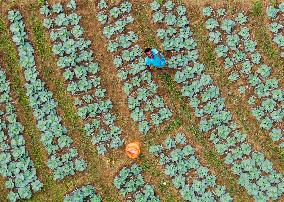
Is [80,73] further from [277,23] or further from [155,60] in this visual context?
[277,23]

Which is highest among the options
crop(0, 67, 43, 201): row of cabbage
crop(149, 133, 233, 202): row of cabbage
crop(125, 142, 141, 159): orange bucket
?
crop(0, 67, 43, 201): row of cabbage

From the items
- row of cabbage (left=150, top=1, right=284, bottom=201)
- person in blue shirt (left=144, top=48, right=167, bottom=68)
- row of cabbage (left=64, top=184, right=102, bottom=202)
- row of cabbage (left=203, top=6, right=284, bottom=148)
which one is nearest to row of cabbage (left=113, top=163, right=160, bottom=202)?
row of cabbage (left=64, top=184, right=102, bottom=202)

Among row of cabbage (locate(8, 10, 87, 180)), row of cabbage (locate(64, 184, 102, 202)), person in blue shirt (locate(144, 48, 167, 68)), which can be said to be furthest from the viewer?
row of cabbage (locate(8, 10, 87, 180))

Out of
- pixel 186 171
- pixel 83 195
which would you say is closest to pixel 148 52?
pixel 186 171

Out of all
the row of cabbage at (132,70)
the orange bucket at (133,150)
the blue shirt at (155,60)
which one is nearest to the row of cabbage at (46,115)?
the orange bucket at (133,150)

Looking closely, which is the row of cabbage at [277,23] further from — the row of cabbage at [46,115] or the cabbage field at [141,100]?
the row of cabbage at [46,115]

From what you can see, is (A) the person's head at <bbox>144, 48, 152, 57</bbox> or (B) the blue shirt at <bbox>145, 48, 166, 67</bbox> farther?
(B) the blue shirt at <bbox>145, 48, 166, 67</bbox>

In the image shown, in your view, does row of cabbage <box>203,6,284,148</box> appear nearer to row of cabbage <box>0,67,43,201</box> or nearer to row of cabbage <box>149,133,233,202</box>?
row of cabbage <box>149,133,233,202</box>
